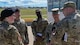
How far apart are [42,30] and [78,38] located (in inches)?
119

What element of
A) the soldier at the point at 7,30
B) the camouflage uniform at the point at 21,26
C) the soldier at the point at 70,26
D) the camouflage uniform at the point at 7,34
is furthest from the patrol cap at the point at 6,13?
the camouflage uniform at the point at 21,26

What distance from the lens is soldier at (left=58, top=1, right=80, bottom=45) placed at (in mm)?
5504

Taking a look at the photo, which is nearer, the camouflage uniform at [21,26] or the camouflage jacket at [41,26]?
the camouflage uniform at [21,26]

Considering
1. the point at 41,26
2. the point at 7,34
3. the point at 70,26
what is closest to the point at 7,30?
the point at 7,34

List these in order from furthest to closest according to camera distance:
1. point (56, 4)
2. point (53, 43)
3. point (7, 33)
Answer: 1. point (56, 4)
2. point (53, 43)
3. point (7, 33)

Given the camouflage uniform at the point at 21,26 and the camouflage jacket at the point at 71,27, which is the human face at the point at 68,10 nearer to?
the camouflage jacket at the point at 71,27

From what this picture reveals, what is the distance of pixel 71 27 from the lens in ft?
18.1

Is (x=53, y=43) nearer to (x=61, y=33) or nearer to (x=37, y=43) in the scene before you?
(x=61, y=33)

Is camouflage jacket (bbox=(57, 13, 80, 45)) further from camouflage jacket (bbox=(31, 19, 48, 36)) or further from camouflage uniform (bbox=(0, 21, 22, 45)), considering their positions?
camouflage jacket (bbox=(31, 19, 48, 36))

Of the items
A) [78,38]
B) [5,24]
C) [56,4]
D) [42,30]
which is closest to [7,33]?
[5,24]

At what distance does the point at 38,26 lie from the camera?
8.60 meters

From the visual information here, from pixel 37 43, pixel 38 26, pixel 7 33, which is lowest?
pixel 37 43

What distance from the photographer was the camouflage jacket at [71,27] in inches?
216

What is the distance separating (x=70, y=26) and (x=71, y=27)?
1.1 inches
